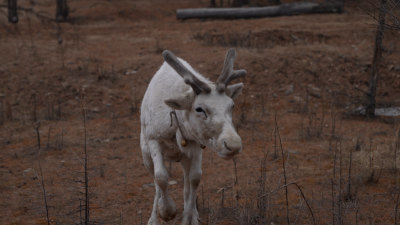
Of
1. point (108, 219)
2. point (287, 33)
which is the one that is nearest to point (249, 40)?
point (287, 33)

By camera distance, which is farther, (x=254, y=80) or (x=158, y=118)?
(x=254, y=80)

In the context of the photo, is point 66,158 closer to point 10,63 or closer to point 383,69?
point 10,63

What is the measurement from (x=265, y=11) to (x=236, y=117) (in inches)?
361

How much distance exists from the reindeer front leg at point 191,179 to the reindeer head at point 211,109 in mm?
559

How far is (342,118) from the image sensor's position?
9695 millimetres

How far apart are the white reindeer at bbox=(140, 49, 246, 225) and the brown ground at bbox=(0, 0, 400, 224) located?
0.50m

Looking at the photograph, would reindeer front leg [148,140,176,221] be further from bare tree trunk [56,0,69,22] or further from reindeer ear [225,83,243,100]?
bare tree trunk [56,0,69,22]

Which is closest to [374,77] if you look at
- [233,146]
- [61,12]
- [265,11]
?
[233,146]

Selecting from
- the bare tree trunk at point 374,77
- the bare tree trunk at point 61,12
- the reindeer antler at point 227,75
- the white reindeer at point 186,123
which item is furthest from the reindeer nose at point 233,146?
the bare tree trunk at point 61,12

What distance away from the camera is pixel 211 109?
3.75 meters

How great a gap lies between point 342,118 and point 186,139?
20.6 ft

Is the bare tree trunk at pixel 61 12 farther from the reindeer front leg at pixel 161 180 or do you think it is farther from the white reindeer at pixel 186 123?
the reindeer front leg at pixel 161 180

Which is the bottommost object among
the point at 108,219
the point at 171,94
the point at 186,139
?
the point at 108,219

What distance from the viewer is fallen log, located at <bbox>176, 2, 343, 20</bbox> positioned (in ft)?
58.0
